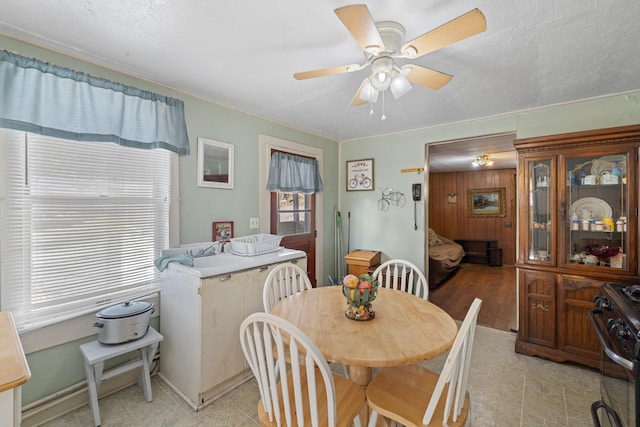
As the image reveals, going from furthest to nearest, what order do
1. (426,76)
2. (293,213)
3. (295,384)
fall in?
(293,213) → (426,76) → (295,384)

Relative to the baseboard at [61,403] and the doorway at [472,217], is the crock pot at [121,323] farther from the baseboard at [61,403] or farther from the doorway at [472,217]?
the doorway at [472,217]

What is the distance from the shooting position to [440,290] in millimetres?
4508

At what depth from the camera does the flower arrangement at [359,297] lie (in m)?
1.55

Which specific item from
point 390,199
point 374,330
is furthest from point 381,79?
point 390,199

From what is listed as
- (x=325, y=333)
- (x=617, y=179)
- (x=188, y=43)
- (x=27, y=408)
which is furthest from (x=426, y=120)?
(x=27, y=408)

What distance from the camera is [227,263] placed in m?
2.38

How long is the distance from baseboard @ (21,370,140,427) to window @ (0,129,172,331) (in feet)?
1.66

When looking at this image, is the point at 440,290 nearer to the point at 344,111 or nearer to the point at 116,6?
the point at 344,111

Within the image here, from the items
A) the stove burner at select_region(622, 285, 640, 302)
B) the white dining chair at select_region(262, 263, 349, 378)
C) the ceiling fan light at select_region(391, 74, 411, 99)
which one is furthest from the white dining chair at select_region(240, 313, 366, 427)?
the stove burner at select_region(622, 285, 640, 302)

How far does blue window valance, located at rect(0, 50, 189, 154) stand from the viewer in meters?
1.61

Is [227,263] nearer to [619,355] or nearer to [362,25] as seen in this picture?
[362,25]

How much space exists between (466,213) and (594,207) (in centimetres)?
457

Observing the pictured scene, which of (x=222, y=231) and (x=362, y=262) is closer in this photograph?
(x=222, y=231)

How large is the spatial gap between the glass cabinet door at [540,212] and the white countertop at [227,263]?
2.13m
